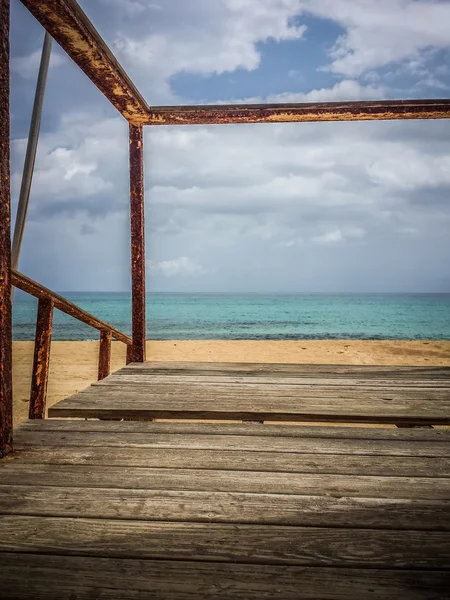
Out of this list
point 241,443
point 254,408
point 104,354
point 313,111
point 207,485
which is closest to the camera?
point 207,485

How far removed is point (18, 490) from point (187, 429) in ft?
2.76

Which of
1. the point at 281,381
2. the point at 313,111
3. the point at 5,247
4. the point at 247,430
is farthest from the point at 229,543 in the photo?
the point at 313,111

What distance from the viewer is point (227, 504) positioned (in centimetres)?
140

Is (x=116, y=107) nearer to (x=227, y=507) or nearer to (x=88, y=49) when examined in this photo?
(x=88, y=49)

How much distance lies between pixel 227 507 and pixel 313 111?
3021 millimetres

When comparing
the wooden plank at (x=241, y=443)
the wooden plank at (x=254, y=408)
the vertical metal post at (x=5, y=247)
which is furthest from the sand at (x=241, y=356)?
the vertical metal post at (x=5, y=247)

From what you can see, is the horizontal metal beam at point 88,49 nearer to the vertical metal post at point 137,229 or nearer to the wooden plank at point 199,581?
the vertical metal post at point 137,229

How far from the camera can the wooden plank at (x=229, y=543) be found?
3.71 ft

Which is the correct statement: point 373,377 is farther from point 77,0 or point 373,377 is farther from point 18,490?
point 77,0

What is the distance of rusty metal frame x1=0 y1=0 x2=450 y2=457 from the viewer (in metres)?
1.82

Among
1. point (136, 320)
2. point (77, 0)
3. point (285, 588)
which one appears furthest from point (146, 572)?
point (136, 320)

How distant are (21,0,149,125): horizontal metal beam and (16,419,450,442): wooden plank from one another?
195cm

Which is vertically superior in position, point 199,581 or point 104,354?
point 104,354

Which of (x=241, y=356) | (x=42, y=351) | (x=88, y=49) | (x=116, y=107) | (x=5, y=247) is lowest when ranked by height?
(x=241, y=356)
